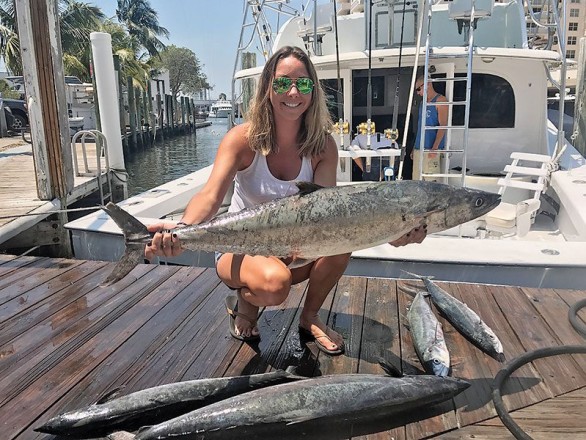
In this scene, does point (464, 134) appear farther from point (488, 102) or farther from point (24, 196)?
point (24, 196)

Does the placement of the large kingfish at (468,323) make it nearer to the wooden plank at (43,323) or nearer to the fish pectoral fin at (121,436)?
the fish pectoral fin at (121,436)

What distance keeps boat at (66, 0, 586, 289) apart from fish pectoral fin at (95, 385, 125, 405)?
256cm

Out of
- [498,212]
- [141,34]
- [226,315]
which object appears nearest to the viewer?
[226,315]

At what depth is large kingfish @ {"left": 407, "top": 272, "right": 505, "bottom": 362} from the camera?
2951 millimetres

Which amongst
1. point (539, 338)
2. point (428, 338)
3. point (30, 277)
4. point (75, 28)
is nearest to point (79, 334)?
point (30, 277)

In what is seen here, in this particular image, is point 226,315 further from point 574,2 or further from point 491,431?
point 574,2

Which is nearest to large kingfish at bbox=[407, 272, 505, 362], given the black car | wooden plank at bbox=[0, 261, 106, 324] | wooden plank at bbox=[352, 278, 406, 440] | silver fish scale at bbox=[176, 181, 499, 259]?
wooden plank at bbox=[352, 278, 406, 440]

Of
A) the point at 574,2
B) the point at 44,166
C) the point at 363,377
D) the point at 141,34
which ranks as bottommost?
the point at 363,377

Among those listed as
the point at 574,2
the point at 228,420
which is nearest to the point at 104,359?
the point at 228,420

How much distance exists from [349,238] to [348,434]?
89cm

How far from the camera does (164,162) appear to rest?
26328 millimetres

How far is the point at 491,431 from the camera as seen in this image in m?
2.25

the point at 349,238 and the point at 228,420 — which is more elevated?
the point at 349,238

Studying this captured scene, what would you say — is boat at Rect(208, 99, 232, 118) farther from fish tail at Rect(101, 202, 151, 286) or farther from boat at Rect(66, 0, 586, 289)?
fish tail at Rect(101, 202, 151, 286)
